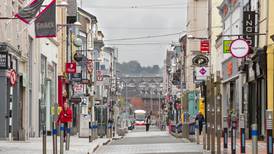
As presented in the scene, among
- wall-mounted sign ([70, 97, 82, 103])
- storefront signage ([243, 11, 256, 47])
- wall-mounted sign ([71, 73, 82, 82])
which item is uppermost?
storefront signage ([243, 11, 256, 47])

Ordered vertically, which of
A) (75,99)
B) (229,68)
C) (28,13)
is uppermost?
(28,13)

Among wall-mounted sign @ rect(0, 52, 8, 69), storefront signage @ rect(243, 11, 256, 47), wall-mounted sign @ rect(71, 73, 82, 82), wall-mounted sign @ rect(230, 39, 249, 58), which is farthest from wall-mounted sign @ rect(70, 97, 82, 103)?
wall-mounted sign @ rect(230, 39, 249, 58)

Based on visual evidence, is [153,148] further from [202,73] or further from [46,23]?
[202,73]

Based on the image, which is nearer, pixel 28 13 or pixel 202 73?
pixel 28 13

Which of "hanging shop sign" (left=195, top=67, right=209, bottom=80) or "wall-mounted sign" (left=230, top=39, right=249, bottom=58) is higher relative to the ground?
"wall-mounted sign" (left=230, top=39, right=249, bottom=58)

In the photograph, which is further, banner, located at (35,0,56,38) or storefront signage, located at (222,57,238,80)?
storefront signage, located at (222,57,238,80)

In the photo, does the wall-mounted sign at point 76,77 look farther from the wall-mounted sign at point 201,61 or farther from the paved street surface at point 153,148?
the paved street surface at point 153,148

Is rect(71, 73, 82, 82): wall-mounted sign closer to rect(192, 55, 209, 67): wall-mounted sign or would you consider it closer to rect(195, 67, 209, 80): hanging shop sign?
rect(192, 55, 209, 67): wall-mounted sign

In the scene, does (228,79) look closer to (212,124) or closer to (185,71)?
(212,124)

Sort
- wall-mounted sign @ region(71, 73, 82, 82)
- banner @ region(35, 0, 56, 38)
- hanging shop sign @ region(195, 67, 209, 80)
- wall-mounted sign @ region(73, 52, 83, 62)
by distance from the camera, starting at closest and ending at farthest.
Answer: banner @ region(35, 0, 56, 38) < hanging shop sign @ region(195, 67, 209, 80) < wall-mounted sign @ region(71, 73, 82, 82) < wall-mounted sign @ region(73, 52, 83, 62)

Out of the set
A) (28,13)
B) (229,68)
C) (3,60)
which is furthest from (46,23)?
(229,68)

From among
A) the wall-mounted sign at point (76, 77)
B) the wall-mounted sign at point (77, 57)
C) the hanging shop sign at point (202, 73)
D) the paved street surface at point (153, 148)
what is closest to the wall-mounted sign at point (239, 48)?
the paved street surface at point (153, 148)

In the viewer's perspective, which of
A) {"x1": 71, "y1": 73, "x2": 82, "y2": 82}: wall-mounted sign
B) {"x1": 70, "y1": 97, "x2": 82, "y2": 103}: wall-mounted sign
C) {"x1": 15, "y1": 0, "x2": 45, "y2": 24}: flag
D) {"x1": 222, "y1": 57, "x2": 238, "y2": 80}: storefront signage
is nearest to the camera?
{"x1": 15, "y1": 0, "x2": 45, "y2": 24}: flag

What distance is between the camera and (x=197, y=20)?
96.1 metres
